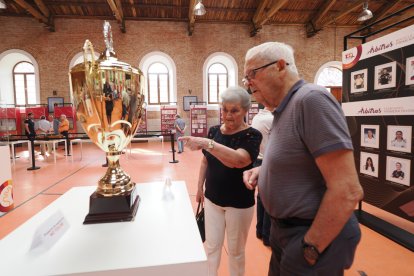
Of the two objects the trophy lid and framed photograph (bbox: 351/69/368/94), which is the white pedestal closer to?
the trophy lid

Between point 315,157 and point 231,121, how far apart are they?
32.5 inches

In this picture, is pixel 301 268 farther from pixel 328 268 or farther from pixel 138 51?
pixel 138 51

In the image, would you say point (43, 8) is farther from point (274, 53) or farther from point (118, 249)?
point (118, 249)

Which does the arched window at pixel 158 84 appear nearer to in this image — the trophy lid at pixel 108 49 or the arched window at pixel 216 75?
the arched window at pixel 216 75

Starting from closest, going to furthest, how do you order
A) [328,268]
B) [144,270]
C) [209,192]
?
[144,270] → [328,268] → [209,192]

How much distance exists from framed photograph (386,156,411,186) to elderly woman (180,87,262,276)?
1851mm

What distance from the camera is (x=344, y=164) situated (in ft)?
2.77

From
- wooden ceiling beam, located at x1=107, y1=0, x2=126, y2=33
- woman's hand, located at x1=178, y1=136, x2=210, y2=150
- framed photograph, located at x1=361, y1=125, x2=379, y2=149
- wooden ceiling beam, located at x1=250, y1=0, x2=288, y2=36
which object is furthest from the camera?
wooden ceiling beam, located at x1=250, y1=0, x2=288, y2=36

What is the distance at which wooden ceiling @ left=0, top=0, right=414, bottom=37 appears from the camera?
427 inches

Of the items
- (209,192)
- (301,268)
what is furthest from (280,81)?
(209,192)

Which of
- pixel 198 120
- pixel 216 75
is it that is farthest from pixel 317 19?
pixel 198 120

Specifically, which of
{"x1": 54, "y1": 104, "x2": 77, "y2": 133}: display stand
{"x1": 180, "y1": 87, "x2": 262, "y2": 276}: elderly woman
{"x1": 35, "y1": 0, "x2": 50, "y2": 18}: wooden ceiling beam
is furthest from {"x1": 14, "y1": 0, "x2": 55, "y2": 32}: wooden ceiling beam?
{"x1": 180, "y1": 87, "x2": 262, "y2": 276}: elderly woman

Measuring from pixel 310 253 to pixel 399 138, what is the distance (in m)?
2.29

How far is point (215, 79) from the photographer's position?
1330 cm
